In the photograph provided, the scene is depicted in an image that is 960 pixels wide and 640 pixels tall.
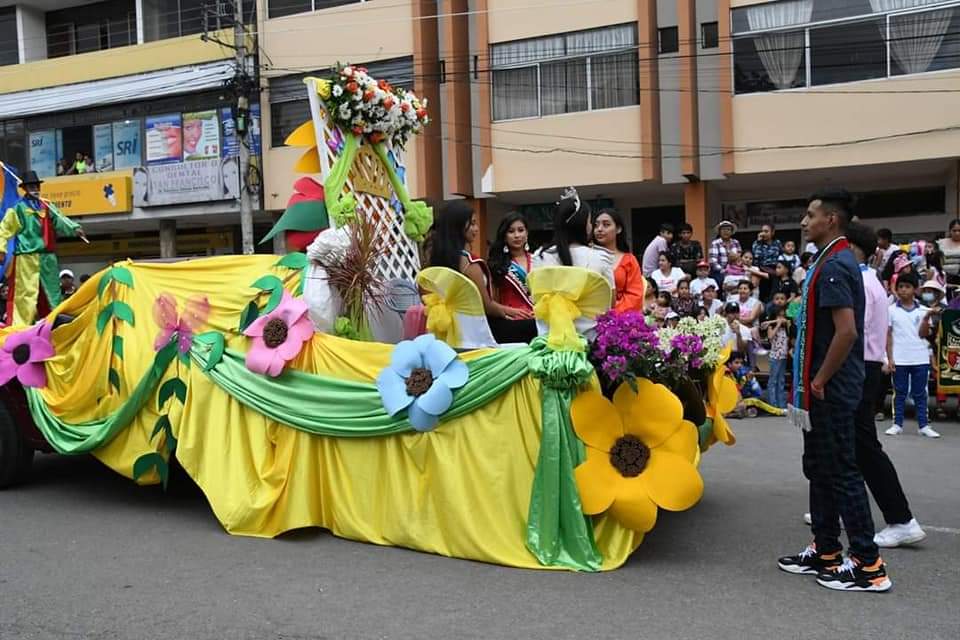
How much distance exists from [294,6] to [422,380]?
60.6 feet

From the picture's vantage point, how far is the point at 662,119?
17.2m

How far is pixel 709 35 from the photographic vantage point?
16.8 metres

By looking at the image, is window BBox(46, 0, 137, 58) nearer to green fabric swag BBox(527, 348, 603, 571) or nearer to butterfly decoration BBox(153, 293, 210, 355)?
butterfly decoration BBox(153, 293, 210, 355)

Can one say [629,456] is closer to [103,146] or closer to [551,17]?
[551,17]

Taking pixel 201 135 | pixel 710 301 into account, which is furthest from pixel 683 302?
pixel 201 135

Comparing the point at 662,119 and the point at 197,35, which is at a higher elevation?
the point at 197,35

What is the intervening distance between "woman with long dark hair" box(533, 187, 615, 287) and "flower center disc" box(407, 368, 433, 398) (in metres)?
0.94

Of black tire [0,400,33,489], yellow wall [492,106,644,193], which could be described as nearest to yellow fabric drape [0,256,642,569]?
black tire [0,400,33,489]

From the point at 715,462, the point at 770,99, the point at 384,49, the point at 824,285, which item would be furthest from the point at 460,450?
the point at 384,49

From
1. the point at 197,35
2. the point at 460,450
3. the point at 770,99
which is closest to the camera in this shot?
the point at 460,450

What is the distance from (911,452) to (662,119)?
10973mm

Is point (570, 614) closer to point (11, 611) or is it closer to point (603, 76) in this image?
point (11, 611)

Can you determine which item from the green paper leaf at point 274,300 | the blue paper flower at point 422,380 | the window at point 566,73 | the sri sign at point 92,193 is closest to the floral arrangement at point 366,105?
the green paper leaf at point 274,300

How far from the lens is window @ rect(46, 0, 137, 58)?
23.8 metres
